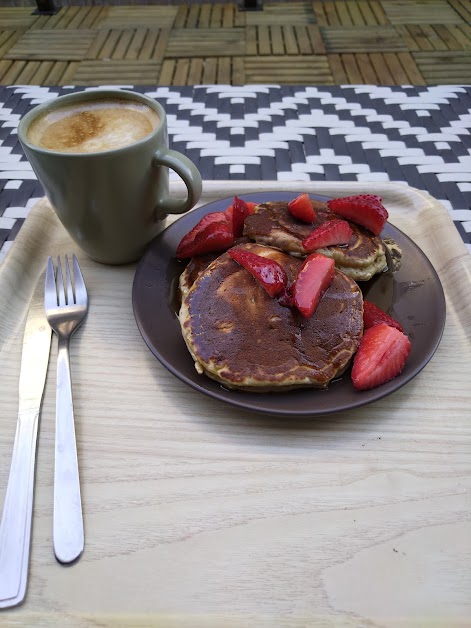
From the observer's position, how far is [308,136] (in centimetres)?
169

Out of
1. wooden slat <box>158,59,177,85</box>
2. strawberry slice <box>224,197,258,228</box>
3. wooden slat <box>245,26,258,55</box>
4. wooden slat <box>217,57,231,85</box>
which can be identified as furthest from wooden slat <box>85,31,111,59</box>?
strawberry slice <box>224,197,258,228</box>

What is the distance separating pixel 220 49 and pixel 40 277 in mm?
1812

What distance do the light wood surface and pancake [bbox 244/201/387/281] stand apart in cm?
19

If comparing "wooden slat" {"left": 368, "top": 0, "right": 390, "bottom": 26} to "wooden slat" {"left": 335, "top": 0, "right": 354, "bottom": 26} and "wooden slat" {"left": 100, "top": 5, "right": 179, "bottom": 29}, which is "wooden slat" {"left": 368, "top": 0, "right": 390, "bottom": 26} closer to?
"wooden slat" {"left": 335, "top": 0, "right": 354, "bottom": 26}

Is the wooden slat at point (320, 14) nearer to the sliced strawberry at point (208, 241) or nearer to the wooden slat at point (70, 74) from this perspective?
the wooden slat at point (70, 74)

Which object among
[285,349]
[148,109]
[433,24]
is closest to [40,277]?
[148,109]

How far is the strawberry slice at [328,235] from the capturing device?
94 cm

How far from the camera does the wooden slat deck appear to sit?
7.11 ft

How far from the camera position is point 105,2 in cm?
295

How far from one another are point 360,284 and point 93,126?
0.60 m

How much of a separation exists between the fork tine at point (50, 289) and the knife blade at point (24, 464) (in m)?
0.01

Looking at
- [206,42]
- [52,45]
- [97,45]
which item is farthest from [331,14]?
[52,45]

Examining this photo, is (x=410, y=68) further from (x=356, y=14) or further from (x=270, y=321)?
(x=270, y=321)

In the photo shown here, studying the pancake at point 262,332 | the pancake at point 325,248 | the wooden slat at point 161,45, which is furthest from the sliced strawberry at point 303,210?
the wooden slat at point 161,45
